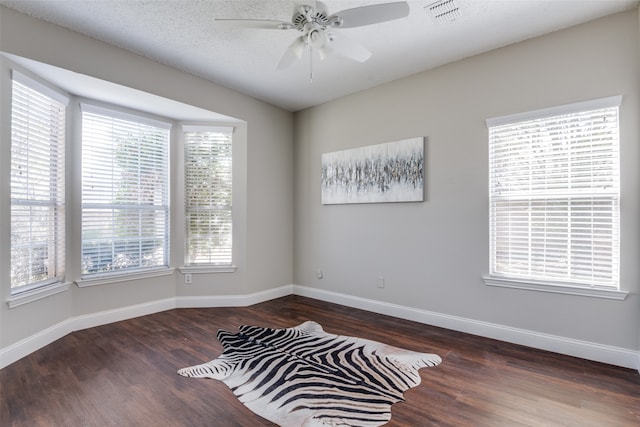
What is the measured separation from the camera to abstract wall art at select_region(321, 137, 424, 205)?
3666 millimetres

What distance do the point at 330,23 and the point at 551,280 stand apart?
9.26 feet

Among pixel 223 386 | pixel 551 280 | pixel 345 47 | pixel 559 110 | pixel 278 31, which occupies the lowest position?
pixel 223 386

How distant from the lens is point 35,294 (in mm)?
2840

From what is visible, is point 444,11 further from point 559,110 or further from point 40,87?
point 40,87

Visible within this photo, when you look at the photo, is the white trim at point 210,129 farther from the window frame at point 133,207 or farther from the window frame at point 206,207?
the window frame at point 133,207

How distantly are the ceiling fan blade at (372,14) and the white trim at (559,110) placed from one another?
1625 mm

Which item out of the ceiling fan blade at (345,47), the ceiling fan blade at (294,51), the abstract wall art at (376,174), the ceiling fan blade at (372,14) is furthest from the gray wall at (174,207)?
the ceiling fan blade at (372,14)

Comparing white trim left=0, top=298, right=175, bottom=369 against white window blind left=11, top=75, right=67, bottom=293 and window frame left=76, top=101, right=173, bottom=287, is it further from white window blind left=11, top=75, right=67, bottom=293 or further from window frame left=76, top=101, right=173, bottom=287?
white window blind left=11, top=75, right=67, bottom=293

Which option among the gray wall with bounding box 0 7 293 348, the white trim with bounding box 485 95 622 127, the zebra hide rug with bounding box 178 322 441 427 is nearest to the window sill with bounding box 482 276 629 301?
the zebra hide rug with bounding box 178 322 441 427

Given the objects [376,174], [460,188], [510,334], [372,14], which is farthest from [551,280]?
[372,14]

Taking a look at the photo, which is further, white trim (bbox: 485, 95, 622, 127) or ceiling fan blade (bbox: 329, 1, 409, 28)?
white trim (bbox: 485, 95, 622, 127)

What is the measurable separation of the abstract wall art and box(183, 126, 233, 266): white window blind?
1373 millimetres

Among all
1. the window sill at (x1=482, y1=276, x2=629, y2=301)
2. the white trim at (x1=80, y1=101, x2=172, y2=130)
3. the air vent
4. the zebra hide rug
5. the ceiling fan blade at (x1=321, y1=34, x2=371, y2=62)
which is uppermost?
the air vent

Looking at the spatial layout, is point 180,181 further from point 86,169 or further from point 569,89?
point 569,89
